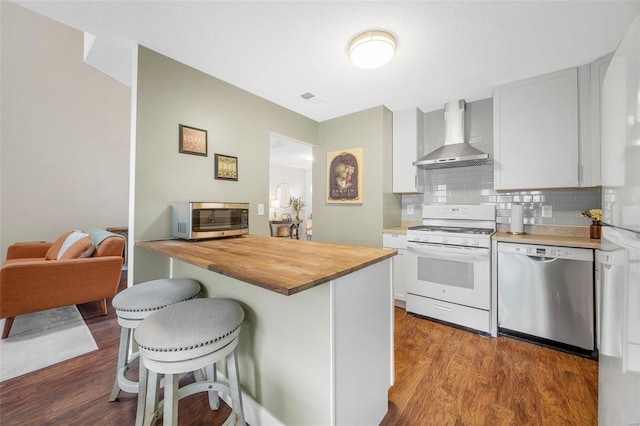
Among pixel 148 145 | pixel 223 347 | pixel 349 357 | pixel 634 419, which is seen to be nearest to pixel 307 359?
pixel 349 357

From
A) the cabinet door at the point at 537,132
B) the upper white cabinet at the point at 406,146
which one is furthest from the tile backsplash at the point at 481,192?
the cabinet door at the point at 537,132

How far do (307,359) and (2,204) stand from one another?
4.83 meters

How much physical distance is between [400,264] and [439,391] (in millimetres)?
1508

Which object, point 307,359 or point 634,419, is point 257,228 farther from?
point 634,419

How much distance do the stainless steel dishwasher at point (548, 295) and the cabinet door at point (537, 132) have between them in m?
0.73

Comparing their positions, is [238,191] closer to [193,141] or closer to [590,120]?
[193,141]

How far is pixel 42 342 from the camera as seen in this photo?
2.12 m

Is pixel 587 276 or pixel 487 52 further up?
pixel 487 52

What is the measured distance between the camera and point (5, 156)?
10.7 ft

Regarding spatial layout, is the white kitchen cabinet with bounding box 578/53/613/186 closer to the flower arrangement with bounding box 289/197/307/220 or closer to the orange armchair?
the orange armchair

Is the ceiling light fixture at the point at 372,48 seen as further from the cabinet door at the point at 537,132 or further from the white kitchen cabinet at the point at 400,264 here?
the white kitchen cabinet at the point at 400,264

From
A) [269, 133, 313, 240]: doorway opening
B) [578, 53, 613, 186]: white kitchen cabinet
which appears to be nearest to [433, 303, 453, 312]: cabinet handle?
Result: [578, 53, 613, 186]: white kitchen cabinet

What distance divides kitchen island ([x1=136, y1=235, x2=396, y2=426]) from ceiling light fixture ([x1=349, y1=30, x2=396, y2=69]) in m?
1.47

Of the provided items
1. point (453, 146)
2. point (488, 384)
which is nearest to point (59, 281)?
point (488, 384)
